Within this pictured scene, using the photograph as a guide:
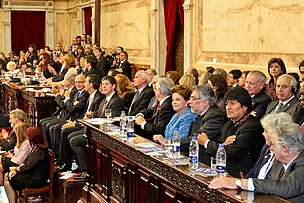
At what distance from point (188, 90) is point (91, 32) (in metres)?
13.3

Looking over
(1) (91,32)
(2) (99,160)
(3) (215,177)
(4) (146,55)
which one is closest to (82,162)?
(2) (99,160)

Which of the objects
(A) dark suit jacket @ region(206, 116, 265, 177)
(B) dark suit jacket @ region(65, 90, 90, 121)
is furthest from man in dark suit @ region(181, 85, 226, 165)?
(B) dark suit jacket @ region(65, 90, 90, 121)

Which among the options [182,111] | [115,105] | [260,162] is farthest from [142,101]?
[260,162]

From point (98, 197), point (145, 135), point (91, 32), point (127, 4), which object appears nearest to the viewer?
point (98, 197)

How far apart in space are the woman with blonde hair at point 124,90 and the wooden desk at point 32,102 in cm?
186

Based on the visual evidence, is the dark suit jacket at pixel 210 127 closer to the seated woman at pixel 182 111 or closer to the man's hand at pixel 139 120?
the seated woman at pixel 182 111

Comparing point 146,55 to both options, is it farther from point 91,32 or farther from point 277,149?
point 277,149

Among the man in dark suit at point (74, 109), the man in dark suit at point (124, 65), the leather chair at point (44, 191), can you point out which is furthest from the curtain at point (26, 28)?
the leather chair at point (44, 191)

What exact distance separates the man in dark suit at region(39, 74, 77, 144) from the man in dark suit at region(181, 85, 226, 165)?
3408mm

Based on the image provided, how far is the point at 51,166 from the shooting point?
21.7 ft

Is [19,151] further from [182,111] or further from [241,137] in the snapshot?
[241,137]

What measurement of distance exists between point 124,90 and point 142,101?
679mm

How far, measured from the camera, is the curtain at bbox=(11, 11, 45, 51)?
2125cm

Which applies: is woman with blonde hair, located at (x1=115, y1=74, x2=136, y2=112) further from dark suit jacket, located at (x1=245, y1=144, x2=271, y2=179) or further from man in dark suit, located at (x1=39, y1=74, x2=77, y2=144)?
dark suit jacket, located at (x1=245, y1=144, x2=271, y2=179)
